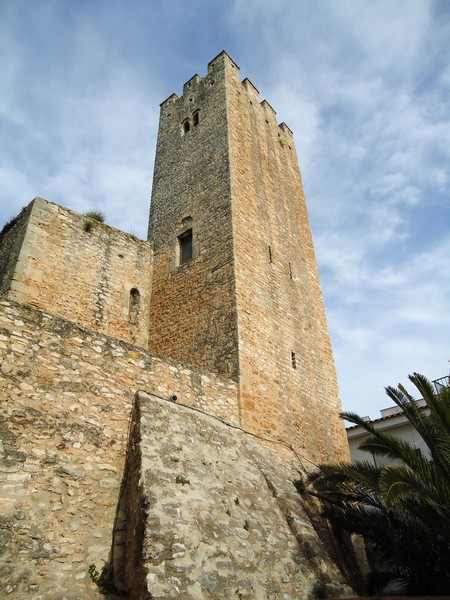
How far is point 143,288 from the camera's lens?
39.0 ft

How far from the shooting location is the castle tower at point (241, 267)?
380 inches

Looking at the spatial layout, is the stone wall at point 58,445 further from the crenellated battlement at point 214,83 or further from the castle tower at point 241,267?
the crenellated battlement at point 214,83

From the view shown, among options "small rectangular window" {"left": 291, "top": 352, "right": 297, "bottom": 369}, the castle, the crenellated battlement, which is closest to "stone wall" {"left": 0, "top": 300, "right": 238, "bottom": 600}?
the castle

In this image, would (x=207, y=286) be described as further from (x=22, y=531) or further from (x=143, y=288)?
(x=22, y=531)

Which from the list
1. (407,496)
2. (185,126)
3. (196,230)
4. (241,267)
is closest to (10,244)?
(196,230)

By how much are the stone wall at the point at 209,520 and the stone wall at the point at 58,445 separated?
323mm

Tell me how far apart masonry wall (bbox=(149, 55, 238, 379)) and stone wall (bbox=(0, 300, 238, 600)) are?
270 cm

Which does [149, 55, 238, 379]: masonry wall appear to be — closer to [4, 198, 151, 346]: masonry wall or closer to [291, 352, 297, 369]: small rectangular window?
[4, 198, 151, 346]: masonry wall

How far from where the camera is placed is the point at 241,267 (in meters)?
10.4

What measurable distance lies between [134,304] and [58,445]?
5.91m

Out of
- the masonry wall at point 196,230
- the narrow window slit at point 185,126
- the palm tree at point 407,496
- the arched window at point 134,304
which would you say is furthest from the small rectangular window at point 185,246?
the palm tree at point 407,496

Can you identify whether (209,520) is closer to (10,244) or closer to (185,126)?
(10,244)

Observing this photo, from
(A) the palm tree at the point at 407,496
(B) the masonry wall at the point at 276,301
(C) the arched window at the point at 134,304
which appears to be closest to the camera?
(A) the palm tree at the point at 407,496

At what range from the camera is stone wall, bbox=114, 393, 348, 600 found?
5.04 meters
